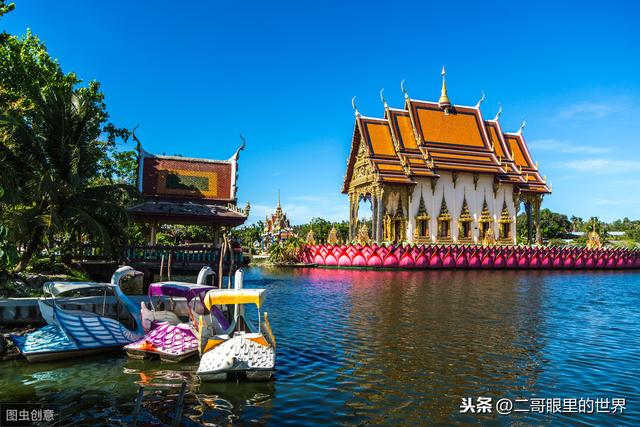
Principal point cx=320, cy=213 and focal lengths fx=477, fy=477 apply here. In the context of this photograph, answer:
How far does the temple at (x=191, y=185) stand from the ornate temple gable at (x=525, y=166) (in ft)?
100

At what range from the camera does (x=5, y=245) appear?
12211 mm

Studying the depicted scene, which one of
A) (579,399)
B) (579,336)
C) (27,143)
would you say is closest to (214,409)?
(579,399)

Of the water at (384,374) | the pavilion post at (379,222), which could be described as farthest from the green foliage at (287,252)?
the water at (384,374)

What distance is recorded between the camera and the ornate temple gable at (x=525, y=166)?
45656mm

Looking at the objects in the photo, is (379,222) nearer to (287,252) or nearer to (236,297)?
(287,252)

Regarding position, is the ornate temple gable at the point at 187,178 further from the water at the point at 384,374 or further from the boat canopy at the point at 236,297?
the boat canopy at the point at 236,297

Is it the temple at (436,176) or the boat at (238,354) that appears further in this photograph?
the temple at (436,176)

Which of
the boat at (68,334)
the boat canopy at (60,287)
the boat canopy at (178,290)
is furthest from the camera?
the boat canopy at (178,290)

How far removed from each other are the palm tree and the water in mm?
6463

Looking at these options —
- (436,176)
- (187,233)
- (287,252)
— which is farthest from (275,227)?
(436,176)

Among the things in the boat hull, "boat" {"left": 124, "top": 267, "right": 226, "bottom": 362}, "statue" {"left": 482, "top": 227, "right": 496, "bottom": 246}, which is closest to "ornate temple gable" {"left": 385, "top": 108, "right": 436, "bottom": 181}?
"statue" {"left": 482, "top": 227, "right": 496, "bottom": 246}

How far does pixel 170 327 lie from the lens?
34.0 feet

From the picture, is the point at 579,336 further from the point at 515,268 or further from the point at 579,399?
the point at 515,268

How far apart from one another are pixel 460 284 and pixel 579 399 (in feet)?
58.2
